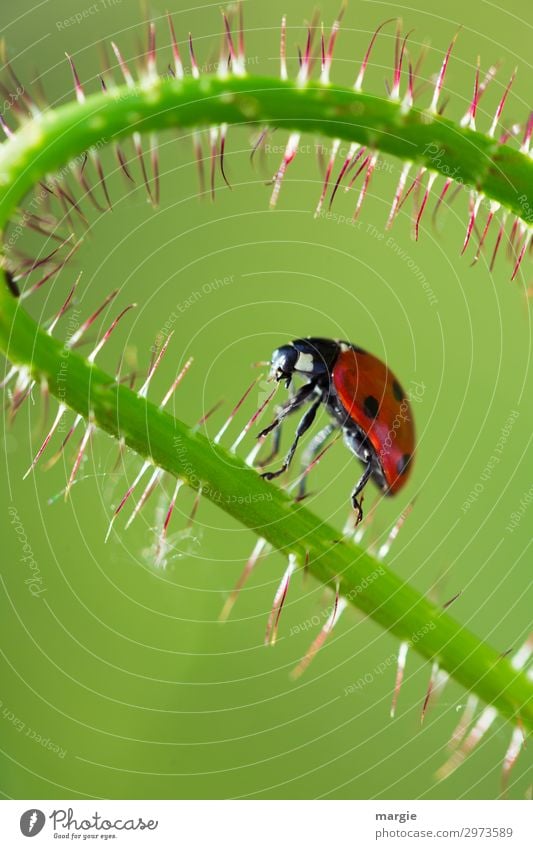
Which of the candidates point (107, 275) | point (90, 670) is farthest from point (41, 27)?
point (90, 670)

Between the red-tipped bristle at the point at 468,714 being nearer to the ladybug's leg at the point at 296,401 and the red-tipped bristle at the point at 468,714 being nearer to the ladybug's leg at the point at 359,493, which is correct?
the ladybug's leg at the point at 359,493

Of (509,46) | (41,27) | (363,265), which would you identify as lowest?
(363,265)

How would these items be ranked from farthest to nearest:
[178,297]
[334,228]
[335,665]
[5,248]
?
[335,665]
[334,228]
[178,297]
[5,248]

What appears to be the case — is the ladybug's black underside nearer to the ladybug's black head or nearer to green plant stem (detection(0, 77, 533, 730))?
the ladybug's black head

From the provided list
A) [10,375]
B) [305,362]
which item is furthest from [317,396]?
[10,375]

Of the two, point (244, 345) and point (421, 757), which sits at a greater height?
point (244, 345)

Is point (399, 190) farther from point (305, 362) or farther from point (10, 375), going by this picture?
point (305, 362)

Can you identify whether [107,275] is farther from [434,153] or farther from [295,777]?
[434,153]

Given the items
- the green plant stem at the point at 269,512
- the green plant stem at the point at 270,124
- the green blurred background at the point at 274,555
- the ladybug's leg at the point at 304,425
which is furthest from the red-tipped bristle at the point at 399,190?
the green blurred background at the point at 274,555
